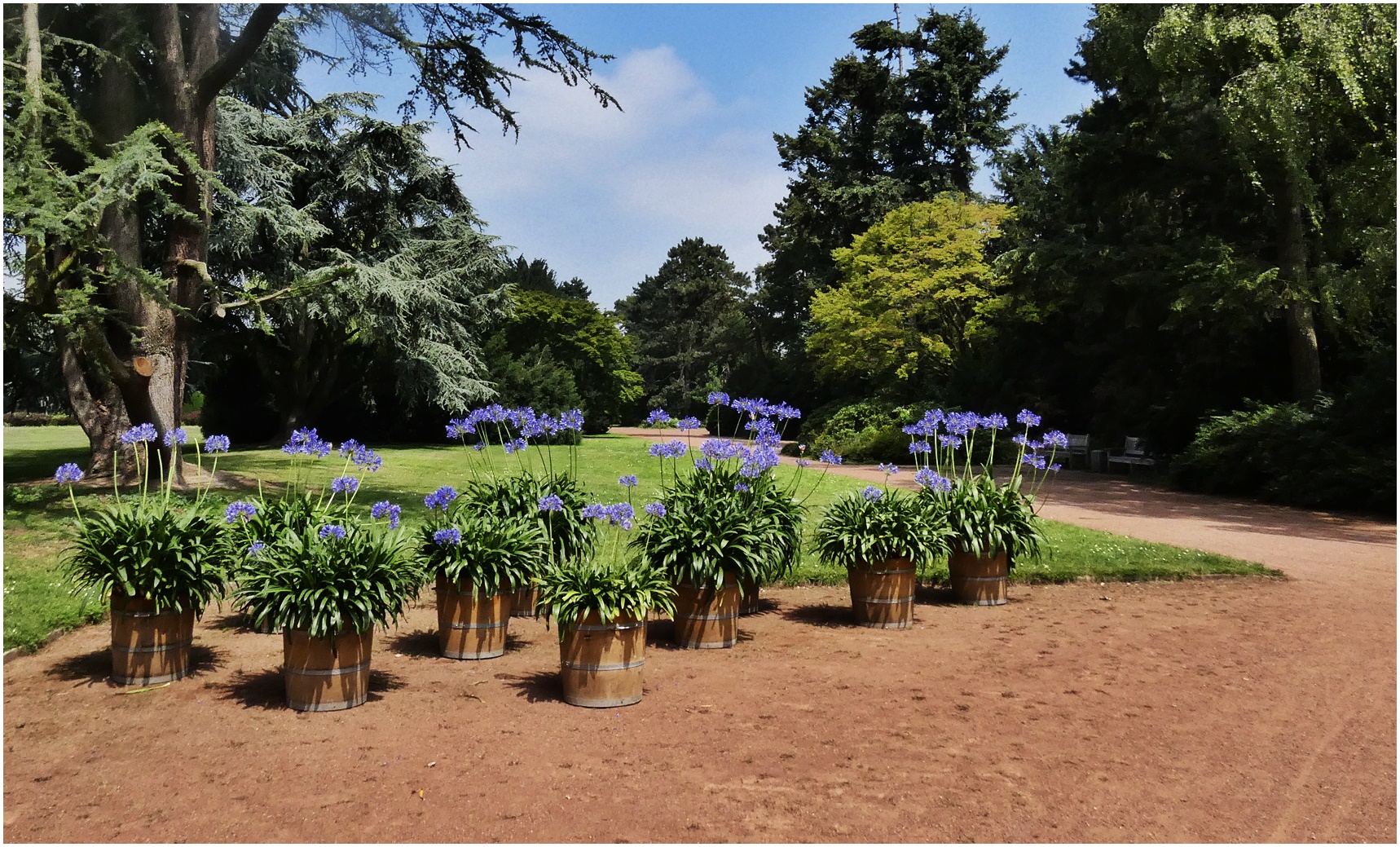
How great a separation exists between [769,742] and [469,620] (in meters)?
2.04

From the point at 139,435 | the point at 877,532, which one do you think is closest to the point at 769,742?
the point at 877,532

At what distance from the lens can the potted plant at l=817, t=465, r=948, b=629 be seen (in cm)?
602

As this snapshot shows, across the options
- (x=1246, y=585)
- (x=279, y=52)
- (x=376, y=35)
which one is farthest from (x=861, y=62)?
(x=1246, y=585)

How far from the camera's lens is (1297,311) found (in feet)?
48.6

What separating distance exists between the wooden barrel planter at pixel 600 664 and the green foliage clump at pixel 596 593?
0.04 metres

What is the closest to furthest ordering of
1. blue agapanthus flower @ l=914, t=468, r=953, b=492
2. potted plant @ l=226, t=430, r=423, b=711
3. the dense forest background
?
potted plant @ l=226, t=430, r=423, b=711, blue agapanthus flower @ l=914, t=468, r=953, b=492, the dense forest background

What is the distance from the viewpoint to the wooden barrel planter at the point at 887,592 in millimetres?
6059

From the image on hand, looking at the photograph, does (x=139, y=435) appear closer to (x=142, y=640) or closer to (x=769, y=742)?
(x=142, y=640)

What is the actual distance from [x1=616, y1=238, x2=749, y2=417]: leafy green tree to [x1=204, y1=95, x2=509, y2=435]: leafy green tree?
27.7m

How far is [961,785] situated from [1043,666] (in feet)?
6.24

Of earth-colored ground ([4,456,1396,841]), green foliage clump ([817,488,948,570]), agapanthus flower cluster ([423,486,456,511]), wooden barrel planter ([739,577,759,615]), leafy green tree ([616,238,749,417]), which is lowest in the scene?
earth-colored ground ([4,456,1396,841])

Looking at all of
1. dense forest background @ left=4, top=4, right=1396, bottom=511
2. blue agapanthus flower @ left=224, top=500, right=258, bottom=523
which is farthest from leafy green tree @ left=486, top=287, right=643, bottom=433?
blue agapanthus flower @ left=224, top=500, right=258, bottom=523

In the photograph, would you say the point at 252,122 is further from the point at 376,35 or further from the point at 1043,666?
the point at 1043,666

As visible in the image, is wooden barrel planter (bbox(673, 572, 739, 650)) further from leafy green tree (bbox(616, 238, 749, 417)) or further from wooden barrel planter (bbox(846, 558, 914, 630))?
leafy green tree (bbox(616, 238, 749, 417))
